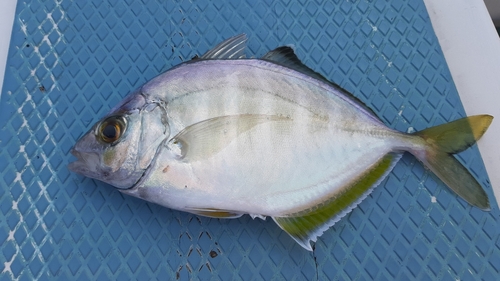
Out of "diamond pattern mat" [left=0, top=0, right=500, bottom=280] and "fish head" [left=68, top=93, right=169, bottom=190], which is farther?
"diamond pattern mat" [left=0, top=0, right=500, bottom=280]

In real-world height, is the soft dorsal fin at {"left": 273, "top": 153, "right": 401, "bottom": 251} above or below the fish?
below

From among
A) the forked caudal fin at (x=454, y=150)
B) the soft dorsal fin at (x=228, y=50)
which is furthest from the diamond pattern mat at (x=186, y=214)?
the soft dorsal fin at (x=228, y=50)

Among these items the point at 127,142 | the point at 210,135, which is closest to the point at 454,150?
the point at 210,135

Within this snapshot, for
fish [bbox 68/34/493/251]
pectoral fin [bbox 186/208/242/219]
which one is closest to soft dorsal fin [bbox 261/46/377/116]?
fish [bbox 68/34/493/251]

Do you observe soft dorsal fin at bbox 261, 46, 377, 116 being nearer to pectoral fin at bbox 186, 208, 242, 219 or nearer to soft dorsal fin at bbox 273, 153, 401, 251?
soft dorsal fin at bbox 273, 153, 401, 251

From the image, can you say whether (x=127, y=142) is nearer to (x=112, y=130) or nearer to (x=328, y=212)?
(x=112, y=130)

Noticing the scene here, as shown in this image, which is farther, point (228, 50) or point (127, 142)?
point (228, 50)

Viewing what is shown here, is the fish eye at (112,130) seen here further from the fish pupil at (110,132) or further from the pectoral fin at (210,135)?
the pectoral fin at (210,135)
